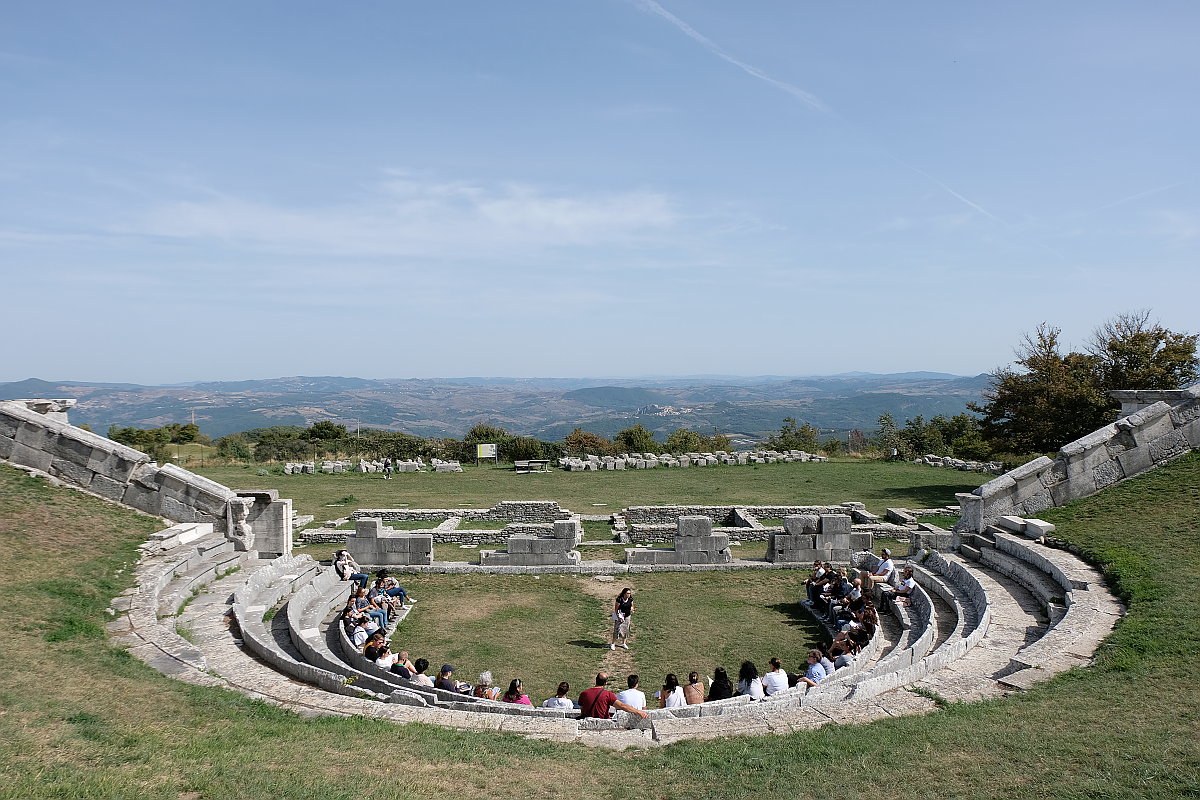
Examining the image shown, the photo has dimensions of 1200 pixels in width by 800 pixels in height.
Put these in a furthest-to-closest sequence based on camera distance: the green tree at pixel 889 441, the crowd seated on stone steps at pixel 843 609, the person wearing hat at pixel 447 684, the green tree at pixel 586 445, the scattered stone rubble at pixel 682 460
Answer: the green tree at pixel 586 445
the green tree at pixel 889 441
the scattered stone rubble at pixel 682 460
the crowd seated on stone steps at pixel 843 609
the person wearing hat at pixel 447 684

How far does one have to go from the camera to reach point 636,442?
4894 cm

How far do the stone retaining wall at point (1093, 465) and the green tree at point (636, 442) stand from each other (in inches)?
1131

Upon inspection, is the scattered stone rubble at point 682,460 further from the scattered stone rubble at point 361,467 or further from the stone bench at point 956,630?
the stone bench at point 956,630

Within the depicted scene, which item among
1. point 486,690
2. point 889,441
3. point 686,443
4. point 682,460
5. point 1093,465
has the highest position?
point 1093,465

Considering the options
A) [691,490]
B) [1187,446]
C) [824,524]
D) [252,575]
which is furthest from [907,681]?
[691,490]

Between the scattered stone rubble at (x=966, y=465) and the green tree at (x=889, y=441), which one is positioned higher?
the scattered stone rubble at (x=966, y=465)

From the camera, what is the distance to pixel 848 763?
24.1 ft

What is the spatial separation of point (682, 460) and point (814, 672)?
92.6 feet

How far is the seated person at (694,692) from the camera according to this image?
10539 mm

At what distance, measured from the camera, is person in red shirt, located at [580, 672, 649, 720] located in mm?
9586

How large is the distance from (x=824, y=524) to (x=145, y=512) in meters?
16.5

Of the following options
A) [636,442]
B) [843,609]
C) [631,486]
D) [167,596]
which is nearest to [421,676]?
[167,596]

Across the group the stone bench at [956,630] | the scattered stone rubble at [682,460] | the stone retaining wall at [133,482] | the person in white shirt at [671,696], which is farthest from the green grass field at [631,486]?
the person in white shirt at [671,696]

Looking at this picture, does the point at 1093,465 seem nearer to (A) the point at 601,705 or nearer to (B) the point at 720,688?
(B) the point at 720,688
